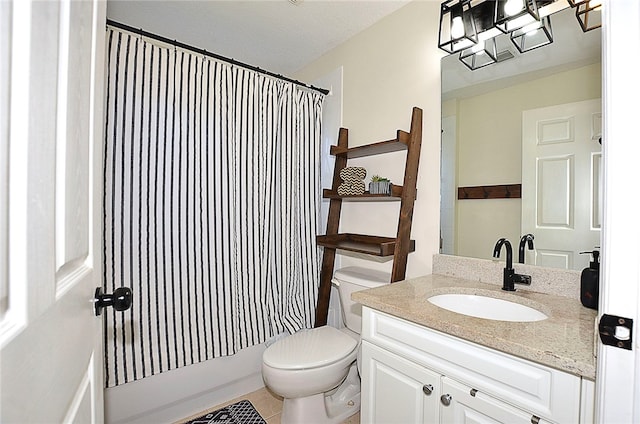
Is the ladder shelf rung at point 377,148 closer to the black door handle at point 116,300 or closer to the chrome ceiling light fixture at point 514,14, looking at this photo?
the chrome ceiling light fixture at point 514,14

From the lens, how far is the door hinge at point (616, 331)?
1.95ft

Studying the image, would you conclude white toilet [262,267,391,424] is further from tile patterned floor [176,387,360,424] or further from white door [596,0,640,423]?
white door [596,0,640,423]

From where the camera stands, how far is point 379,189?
5.81 ft

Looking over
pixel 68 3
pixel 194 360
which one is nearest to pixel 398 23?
pixel 68 3

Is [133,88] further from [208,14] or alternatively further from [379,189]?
[379,189]

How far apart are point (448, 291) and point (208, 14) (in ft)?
6.56

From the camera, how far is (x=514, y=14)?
1324 millimetres

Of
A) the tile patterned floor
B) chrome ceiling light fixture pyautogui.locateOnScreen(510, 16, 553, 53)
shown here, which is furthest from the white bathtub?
chrome ceiling light fixture pyautogui.locateOnScreen(510, 16, 553, 53)

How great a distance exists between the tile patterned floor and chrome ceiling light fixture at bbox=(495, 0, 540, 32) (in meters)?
2.07

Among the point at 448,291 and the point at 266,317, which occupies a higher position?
the point at 448,291

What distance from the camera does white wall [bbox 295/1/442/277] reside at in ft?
5.56

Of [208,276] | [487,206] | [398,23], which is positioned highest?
[398,23]

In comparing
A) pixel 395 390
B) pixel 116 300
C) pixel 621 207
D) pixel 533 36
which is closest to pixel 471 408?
pixel 395 390

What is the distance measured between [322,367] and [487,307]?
80 centimetres
